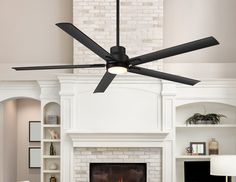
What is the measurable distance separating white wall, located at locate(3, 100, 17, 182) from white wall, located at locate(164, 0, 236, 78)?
3.07 metres

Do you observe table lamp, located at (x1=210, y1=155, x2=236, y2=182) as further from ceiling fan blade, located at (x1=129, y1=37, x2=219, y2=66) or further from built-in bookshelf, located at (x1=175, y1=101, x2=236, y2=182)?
ceiling fan blade, located at (x1=129, y1=37, x2=219, y2=66)

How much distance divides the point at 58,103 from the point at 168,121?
1794mm

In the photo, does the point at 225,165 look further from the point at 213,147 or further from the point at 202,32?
the point at 202,32

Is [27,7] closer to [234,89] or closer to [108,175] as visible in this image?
[108,175]

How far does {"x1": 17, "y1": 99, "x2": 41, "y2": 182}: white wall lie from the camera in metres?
9.73

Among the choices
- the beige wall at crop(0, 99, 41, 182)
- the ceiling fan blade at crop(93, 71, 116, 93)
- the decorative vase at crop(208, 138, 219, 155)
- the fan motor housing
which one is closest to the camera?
the fan motor housing

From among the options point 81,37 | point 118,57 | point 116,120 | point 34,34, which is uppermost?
point 34,34

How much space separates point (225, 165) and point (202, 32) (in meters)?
3.02

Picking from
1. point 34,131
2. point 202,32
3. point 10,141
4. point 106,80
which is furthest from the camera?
point 34,131

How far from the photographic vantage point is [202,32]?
8039mm

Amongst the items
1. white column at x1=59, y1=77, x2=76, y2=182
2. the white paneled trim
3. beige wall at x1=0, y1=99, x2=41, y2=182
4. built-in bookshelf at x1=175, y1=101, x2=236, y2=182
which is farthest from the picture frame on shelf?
built-in bookshelf at x1=175, y1=101, x2=236, y2=182

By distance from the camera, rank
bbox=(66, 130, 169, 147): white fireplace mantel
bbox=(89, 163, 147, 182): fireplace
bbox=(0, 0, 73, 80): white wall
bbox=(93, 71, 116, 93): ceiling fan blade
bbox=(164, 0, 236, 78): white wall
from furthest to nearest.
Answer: bbox=(0, 0, 73, 80): white wall
bbox=(164, 0, 236, 78): white wall
bbox=(89, 163, 147, 182): fireplace
bbox=(66, 130, 169, 147): white fireplace mantel
bbox=(93, 71, 116, 93): ceiling fan blade

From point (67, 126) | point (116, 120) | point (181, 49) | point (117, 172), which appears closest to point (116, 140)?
point (116, 120)

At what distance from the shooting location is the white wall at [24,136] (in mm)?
9734
